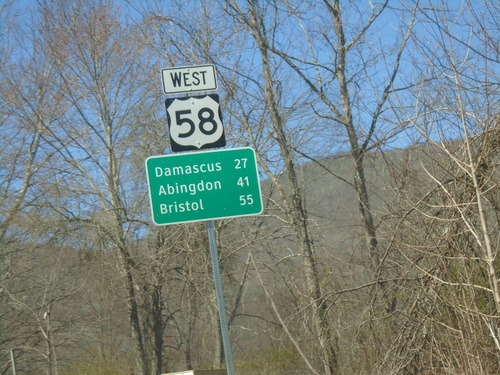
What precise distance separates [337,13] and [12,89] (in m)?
13.3

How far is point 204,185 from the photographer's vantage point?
6.04 metres

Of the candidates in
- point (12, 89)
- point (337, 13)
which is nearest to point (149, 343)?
point (12, 89)

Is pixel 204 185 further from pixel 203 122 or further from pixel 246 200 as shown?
pixel 203 122

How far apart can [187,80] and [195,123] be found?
17.0 inches

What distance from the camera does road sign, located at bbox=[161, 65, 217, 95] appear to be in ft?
20.6

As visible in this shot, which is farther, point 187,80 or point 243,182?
point 187,80

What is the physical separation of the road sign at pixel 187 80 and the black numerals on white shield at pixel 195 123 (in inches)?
7.6

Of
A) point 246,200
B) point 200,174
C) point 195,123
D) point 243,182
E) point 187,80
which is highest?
point 187,80

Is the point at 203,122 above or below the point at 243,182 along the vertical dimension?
above

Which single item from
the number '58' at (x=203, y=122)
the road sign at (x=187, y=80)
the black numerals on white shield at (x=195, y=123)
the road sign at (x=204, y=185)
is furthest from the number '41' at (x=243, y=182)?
the road sign at (x=187, y=80)

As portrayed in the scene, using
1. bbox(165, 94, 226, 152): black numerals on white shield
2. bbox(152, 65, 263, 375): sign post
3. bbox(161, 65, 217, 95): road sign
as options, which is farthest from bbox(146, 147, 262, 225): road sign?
bbox(161, 65, 217, 95): road sign

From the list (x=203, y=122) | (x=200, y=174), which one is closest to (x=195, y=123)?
(x=203, y=122)

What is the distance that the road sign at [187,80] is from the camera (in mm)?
6270

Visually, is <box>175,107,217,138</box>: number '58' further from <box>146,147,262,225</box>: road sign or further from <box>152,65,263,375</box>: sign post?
<box>146,147,262,225</box>: road sign
